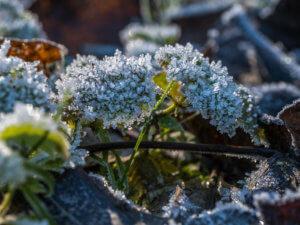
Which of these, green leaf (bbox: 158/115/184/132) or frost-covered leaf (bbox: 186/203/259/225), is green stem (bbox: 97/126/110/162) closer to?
green leaf (bbox: 158/115/184/132)

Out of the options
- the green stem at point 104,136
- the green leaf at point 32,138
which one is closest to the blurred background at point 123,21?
the green stem at point 104,136

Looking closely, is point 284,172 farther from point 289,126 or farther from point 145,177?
point 145,177

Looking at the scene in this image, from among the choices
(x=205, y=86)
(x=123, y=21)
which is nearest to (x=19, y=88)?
(x=205, y=86)

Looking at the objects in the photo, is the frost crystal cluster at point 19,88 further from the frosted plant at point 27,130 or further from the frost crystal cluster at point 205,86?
the frost crystal cluster at point 205,86

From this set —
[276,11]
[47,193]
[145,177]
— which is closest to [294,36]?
→ [276,11]

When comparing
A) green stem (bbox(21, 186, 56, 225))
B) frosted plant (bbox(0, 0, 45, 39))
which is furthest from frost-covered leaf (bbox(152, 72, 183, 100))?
frosted plant (bbox(0, 0, 45, 39))

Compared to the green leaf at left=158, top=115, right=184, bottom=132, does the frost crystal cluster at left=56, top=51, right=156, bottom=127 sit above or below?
below
